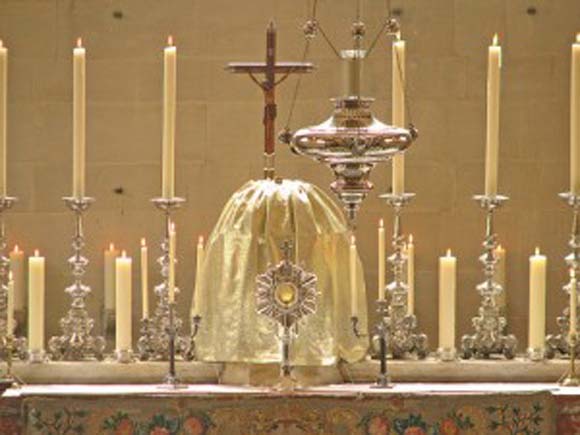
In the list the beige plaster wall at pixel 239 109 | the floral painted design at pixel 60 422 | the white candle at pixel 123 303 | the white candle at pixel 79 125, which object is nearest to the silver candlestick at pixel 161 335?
the white candle at pixel 123 303

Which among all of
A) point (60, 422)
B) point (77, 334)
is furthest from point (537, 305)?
point (60, 422)

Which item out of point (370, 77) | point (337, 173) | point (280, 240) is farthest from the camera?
point (370, 77)

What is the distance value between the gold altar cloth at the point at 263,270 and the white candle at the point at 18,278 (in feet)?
4.44

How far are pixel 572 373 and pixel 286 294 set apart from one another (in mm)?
752

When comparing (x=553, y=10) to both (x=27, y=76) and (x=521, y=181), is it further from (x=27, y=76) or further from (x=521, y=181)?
(x=27, y=76)

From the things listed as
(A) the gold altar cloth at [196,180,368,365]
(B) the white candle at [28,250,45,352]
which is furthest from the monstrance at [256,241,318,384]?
(B) the white candle at [28,250,45,352]

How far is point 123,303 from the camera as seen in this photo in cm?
684

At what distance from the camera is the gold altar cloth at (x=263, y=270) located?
664cm

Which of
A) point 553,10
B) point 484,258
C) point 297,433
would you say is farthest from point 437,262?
point 297,433

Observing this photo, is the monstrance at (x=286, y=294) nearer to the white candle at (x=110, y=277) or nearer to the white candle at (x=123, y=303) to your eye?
the white candle at (x=123, y=303)

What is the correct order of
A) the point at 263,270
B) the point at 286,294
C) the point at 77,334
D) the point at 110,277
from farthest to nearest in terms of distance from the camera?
the point at 110,277 < the point at 77,334 < the point at 263,270 < the point at 286,294

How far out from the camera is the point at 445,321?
6.89 meters

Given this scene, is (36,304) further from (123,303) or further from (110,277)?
(110,277)

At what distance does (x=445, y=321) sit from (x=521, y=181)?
54.6 inches
